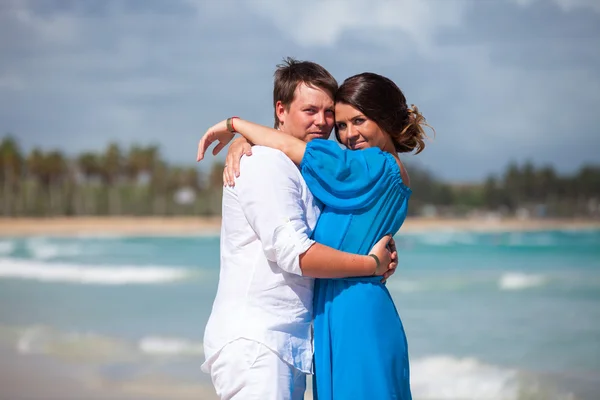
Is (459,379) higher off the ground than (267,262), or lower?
lower

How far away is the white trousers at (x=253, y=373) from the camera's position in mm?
2219

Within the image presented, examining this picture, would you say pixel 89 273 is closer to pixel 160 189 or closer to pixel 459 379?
pixel 459 379

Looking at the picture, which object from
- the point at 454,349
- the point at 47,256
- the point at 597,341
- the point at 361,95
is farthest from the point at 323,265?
the point at 47,256

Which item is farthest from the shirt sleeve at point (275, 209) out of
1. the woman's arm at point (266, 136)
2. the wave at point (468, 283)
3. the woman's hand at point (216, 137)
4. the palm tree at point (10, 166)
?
the palm tree at point (10, 166)

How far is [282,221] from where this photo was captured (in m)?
2.21

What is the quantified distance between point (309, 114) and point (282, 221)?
1.66ft

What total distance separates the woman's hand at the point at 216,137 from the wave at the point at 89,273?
13308mm

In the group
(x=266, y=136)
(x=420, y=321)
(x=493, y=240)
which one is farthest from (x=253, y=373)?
(x=493, y=240)

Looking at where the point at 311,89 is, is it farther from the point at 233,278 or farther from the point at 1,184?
the point at 1,184

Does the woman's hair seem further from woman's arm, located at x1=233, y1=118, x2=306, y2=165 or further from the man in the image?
the man

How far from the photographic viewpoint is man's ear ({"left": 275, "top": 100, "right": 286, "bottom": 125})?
8.51 ft

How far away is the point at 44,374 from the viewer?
6.33 metres

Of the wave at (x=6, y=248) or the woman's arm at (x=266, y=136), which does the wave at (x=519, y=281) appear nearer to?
the woman's arm at (x=266, y=136)

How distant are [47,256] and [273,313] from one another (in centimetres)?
2304
